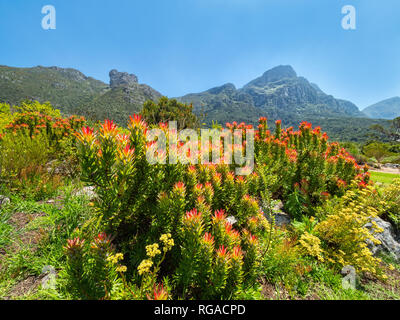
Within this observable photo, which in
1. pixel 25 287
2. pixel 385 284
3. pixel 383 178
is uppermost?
pixel 383 178

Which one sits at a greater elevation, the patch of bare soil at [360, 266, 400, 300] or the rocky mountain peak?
the rocky mountain peak

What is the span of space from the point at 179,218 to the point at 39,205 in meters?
2.93

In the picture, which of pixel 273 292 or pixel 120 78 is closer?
pixel 273 292

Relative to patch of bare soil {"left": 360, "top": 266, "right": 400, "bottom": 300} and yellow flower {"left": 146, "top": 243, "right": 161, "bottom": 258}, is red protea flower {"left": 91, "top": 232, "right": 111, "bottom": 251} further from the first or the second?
patch of bare soil {"left": 360, "top": 266, "right": 400, "bottom": 300}

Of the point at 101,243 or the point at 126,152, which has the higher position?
the point at 126,152

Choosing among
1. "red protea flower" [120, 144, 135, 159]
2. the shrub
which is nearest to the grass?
the shrub

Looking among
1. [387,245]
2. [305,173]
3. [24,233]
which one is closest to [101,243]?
[24,233]

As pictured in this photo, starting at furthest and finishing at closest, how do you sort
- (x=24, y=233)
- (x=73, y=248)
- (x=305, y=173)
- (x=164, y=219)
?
1. (x=305, y=173)
2. (x=24, y=233)
3. (x=164, y=219)
4. (x=73, y=248)

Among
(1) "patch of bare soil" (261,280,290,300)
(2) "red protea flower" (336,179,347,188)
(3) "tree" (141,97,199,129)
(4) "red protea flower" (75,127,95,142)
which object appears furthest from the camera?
(3) "tree" (141,97,199,129)

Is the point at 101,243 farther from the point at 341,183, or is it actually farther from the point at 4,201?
the point at 341,183

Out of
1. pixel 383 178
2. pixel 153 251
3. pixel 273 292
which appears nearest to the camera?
pixel 153 251

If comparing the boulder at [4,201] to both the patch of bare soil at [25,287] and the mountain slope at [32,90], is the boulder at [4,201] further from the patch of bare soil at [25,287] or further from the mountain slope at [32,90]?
the mountain slope at [32,90]
